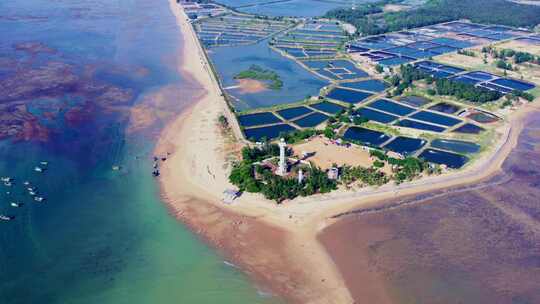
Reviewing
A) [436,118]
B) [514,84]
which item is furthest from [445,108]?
[514,84]

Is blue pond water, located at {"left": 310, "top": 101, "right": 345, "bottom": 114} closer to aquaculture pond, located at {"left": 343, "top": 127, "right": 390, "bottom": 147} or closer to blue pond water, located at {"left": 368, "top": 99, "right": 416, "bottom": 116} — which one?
blue pond water, located at {"left": 368, "top": 99, "right": 416, "bottom": 116}

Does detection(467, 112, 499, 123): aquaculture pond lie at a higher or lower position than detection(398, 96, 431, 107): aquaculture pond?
lower

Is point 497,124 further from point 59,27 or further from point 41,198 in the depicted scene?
point 59,27

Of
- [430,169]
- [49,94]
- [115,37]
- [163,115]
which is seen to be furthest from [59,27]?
[430,169]

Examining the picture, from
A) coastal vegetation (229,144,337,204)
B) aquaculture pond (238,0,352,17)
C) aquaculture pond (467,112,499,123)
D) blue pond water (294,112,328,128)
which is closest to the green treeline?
aquaculture pond (238,0,352,17)

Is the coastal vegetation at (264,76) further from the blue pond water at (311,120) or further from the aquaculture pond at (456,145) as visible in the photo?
the aquaculture pond at (456,145)

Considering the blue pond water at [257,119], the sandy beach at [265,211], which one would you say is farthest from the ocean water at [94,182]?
the blue pond water at [257,119]
